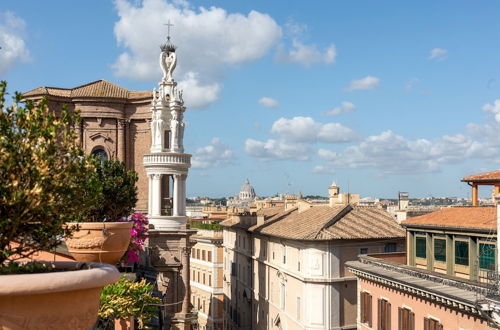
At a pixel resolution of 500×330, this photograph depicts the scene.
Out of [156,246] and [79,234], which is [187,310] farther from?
[79,234]

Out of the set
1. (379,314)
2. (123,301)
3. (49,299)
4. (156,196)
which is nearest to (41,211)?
(49,299)

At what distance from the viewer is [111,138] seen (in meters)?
44.5

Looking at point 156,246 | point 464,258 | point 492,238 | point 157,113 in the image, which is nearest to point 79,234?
point 492,238

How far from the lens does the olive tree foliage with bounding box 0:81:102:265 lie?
16.4 ft

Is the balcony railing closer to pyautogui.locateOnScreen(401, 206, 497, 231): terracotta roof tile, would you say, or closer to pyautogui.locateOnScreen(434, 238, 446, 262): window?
pyautogui.locateOnScreen(401, 206, 497, 231): terracotta roof tile

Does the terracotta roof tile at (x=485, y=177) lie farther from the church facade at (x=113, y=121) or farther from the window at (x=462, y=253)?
the church facade at (x=113, y=121)

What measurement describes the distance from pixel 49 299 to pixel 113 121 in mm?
41541

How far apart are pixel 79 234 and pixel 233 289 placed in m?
51.6

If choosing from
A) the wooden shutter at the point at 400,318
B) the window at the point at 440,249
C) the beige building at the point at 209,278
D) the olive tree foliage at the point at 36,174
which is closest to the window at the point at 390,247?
the wooden shutter at the point at 400,318

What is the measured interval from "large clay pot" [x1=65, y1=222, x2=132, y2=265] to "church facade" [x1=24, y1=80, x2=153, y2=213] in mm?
33041

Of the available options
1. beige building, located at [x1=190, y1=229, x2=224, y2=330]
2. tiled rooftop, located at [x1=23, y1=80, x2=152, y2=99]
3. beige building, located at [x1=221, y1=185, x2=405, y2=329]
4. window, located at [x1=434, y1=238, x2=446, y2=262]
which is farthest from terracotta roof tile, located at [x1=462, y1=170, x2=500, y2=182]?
beige building, located at [x1=190, y1=229, x2=224, y2=330]

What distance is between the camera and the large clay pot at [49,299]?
4.30 m

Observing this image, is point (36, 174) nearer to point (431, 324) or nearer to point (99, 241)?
point (99, 241)

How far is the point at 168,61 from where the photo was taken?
35688 millimetres
